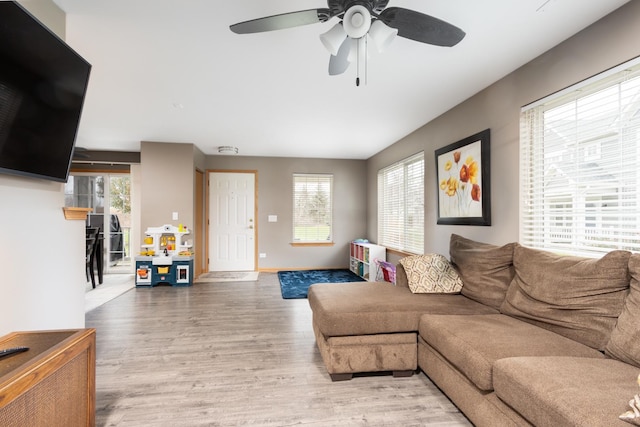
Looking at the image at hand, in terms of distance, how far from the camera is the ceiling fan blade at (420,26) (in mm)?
1540

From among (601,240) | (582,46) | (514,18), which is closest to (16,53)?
(514,18)

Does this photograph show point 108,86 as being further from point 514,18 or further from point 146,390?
point 514,18

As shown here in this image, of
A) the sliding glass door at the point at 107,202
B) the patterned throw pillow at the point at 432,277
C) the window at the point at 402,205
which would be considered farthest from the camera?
the sliding glass door at the point at 107,202

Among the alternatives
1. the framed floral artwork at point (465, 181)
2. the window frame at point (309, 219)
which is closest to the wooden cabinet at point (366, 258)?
the window frame at point (309, 219)

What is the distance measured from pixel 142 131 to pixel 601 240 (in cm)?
536

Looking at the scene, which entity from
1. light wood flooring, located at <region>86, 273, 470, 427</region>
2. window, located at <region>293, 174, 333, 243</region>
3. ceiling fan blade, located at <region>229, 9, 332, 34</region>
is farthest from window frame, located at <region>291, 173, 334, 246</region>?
ceiling fan blade, located at <region>229, 9, 332, 34</region>

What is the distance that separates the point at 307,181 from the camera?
6.61 metres

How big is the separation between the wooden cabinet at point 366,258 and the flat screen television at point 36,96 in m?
4.45

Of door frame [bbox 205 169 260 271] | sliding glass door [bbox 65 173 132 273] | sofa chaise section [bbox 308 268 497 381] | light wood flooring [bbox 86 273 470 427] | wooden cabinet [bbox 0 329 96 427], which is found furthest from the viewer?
door frame [bbox 205 169 260 271]

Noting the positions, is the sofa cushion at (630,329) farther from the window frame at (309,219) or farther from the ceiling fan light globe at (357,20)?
the window frame at (309,219)

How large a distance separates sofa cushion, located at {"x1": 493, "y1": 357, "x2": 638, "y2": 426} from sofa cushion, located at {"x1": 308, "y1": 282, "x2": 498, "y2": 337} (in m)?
0.77

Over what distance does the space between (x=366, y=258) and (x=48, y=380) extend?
478 cm

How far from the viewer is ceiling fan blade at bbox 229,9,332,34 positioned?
152 cm

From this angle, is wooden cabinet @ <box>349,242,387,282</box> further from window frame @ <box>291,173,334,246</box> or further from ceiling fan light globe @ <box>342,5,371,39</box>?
ceiling fan light globe @ <box>342,5,371,39</box>
